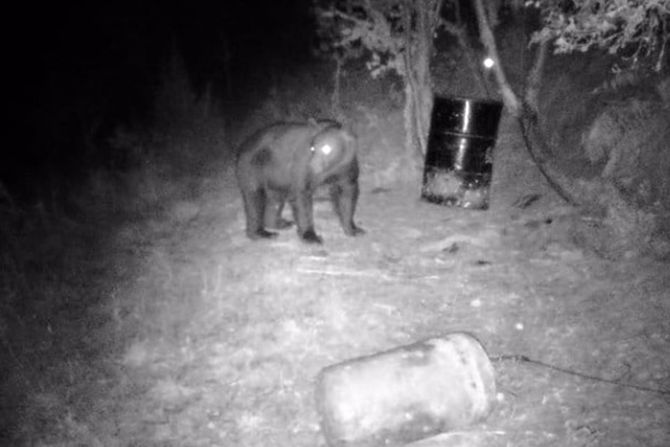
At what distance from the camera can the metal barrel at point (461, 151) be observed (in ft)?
22.0

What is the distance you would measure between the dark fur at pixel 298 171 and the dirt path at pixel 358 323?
1.04 ft

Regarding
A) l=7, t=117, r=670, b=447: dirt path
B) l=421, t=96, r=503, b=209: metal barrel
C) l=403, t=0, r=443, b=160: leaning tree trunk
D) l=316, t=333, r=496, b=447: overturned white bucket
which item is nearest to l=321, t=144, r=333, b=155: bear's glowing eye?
l=7, t=117, r=670, b=447: dirt path

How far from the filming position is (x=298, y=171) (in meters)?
6.04

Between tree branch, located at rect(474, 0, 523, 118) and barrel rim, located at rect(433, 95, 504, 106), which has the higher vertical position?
tree branch, located at rect(474, 0, 523, 118)

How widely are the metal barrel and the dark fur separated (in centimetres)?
125

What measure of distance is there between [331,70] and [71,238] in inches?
232


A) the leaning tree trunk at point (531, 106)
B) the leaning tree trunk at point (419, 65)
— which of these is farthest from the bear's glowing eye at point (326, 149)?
the leaning tree trunk at point (419, 65)

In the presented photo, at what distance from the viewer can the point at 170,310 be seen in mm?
5352

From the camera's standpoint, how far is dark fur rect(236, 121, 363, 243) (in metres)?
5.83

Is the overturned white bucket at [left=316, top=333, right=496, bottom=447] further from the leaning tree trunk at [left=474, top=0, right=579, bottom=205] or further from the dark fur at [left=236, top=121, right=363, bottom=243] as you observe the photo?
the leaning tree trunk at [left=474, top=0, right=579, bottom=205]

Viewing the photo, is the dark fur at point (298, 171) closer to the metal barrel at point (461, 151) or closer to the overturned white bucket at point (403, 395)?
the metal barrel at point (461, 151)

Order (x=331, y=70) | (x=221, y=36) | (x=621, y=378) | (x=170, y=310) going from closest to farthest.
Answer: (x=621, y=378) < (x=170, y=310) < (x=331, y=70) < (x=221, y=36)

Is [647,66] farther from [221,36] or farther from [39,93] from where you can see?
[39,93]

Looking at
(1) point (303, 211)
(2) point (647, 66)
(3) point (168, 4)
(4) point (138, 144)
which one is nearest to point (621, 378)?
(1) point (303, 211)
